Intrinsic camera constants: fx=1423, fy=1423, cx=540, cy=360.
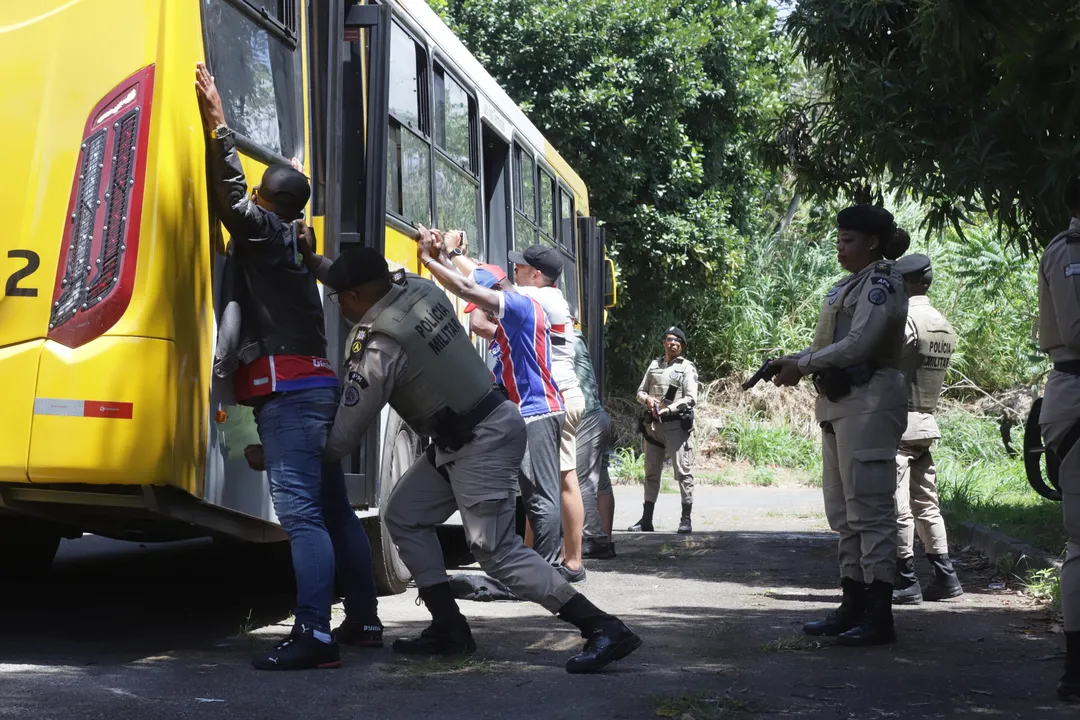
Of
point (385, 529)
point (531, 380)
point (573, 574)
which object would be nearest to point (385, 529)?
point (385, 529)

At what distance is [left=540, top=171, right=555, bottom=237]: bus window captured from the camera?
478 inches

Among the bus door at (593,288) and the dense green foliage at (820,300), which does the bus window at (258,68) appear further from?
the dense green foliage at (820,300)

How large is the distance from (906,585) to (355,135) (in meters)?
3.78

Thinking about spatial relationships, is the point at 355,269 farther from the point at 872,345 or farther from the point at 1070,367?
the point at 1070,367

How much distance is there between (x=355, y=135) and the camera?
21.0 ft

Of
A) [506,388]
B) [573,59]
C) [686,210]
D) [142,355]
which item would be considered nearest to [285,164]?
[142,355]

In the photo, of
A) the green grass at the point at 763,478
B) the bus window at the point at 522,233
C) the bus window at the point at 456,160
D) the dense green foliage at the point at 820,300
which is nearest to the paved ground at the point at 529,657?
the bus window at the point at 456,160

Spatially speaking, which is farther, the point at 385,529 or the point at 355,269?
the point at 385,529

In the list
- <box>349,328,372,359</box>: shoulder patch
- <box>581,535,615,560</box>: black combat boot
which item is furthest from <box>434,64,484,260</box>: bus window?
<box>349,328,372,359</box>: shoulder patch

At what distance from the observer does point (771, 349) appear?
81.0 feet

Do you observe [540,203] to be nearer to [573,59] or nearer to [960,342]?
[573,59]

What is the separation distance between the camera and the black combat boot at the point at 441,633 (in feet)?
18.3

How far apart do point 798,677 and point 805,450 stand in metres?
17.4

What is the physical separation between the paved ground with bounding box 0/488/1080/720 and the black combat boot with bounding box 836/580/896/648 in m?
0.09
